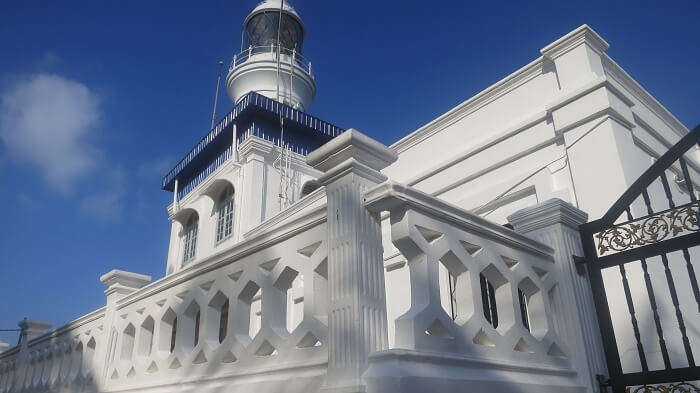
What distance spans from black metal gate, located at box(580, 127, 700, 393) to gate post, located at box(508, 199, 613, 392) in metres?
0.07

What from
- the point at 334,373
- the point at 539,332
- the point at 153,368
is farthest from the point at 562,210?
the point at 153,368

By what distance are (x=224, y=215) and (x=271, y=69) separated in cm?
723

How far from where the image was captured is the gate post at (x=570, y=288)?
325 cm

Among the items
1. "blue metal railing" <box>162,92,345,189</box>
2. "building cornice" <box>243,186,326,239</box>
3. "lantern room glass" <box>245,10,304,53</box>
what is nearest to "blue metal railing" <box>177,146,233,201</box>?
"blue metal railing" <box>162,92,345,189</box>

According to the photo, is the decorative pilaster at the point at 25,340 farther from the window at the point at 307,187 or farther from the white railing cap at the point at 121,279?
the window at the point at 307,187

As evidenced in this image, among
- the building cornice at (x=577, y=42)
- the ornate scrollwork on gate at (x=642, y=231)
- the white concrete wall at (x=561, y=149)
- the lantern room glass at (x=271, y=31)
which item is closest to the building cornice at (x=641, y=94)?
the white concrete wall at (x=561, y=149)

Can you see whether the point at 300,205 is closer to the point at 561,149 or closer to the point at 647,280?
the point at 561,149

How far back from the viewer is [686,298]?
4.73 metres

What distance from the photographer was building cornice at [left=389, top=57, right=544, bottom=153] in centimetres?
647

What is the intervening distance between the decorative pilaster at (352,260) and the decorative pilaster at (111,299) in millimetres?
2774

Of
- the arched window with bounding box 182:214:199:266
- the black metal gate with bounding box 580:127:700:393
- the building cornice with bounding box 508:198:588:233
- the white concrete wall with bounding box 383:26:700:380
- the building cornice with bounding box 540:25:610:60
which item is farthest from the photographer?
the arched window with bounding box 182:214:199:266

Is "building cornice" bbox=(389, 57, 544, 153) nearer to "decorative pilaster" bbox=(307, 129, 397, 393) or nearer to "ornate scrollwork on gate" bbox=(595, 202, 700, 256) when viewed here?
"ornate scrollwork on gate" bbox=(595, 202, 700, 256)

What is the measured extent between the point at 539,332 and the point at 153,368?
2.69 metres

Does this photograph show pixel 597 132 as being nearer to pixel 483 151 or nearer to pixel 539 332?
pixel 483 151
